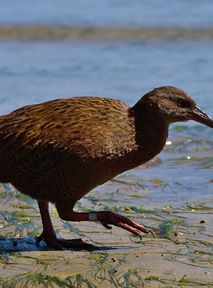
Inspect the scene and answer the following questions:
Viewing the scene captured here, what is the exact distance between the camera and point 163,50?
17.6 metres

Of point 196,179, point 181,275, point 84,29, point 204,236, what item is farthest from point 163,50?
point 181,275

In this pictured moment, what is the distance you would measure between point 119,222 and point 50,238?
51 centimetres

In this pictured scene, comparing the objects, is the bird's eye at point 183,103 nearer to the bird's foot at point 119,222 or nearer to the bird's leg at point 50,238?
the bird's foot at point 119,222

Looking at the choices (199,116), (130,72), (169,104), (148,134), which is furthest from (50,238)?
(130,72)

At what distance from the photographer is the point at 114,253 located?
668 cm

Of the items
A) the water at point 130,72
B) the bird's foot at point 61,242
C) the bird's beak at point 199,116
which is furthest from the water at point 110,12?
the bird's foot at point 61,242

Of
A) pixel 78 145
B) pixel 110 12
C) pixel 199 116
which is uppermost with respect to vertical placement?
pixel 110 12

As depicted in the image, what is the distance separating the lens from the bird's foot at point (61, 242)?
692cm

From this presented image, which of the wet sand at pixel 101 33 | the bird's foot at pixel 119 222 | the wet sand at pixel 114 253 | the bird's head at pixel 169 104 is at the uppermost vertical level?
the wet sand at pixel 101 33

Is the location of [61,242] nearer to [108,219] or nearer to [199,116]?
[108,219]

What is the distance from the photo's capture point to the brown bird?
674 cm

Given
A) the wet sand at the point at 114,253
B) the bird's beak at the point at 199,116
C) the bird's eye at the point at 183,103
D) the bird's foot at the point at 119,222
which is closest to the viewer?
the wet sand at the point at 114,253

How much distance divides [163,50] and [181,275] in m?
11.7

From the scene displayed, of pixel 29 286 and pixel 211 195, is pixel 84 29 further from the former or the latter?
pixel 29 286
